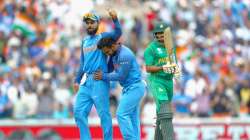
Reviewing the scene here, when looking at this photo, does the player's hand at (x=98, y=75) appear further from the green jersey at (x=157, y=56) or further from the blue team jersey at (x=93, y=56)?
the green jersey at (x=157, y=56)

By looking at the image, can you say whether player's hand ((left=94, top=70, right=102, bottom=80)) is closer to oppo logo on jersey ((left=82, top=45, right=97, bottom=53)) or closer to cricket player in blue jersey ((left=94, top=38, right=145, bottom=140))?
cricket player in blue jersey ((left=94, top=38, right=145, bottom=140))

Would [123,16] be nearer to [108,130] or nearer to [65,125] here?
[65,125]

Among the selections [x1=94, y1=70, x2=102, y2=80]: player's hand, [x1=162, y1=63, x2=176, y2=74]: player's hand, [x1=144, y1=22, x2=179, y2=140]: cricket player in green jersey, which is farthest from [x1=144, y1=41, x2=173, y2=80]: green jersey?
[x1=94, y1=70, x2=102, y2=80]: player's hand

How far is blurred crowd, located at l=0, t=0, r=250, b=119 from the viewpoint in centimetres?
2464

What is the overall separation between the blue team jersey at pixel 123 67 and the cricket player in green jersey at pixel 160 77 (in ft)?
1.27

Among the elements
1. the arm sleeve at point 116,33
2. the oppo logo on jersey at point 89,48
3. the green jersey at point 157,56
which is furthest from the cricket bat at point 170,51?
the oppo logo on jersey at point 89,48

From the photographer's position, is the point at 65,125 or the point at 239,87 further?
the point at 239,87

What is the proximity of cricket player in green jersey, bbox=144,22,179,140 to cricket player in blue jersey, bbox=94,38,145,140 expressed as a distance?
31 centimetres

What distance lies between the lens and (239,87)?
85.2 feet

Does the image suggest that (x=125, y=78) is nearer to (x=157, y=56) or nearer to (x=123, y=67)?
(x=123, y=67)

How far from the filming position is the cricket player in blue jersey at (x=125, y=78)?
16.2 m

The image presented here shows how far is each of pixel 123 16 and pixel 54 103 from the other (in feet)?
15.8

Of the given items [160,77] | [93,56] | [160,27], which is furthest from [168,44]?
[93,56]

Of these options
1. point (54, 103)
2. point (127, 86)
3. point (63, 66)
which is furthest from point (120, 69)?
point (63, 66)
